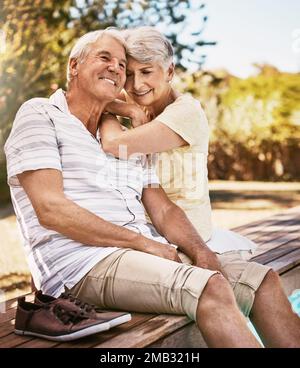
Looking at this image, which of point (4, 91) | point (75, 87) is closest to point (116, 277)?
point (75, 87)

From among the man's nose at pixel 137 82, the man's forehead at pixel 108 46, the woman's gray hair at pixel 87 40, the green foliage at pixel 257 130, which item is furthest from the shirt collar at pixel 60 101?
the green foliage at pixel 257 130

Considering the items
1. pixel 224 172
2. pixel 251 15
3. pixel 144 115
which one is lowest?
pixel 224 172

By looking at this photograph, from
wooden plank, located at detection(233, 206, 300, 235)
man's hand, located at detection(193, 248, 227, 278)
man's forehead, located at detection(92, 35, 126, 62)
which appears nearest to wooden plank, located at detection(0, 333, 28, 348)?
man's hand, located at detection(193, 248, 227, 278)

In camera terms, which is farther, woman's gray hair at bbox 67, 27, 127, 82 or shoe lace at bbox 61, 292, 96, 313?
woman's gray hair at bbox 67, 27, 127, 82

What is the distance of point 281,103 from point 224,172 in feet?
4.52

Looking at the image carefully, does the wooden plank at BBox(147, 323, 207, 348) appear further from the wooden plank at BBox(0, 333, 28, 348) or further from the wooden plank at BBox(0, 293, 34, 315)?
the wooden plank at BBox(0, 293, 34, 315)

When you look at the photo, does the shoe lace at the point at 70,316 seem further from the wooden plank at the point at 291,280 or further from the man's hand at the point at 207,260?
the wooden plank at the point at 291,280

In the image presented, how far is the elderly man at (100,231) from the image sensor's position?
6.97ft

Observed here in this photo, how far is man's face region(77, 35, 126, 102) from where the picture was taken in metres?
2.55

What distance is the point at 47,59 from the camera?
5.42 m

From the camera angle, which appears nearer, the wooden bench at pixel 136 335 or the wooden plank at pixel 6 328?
the wooden bench at pixel 136 335

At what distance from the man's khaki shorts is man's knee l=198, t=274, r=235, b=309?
16 mm

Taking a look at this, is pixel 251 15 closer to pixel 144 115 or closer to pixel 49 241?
pixel 144 115

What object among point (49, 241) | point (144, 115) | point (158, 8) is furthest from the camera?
point (158, 8)
